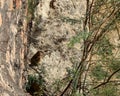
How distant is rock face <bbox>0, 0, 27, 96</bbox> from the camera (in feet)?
8.15

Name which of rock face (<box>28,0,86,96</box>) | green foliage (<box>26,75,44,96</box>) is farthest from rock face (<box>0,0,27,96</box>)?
rock face (<box>28,0,86,96</box>)

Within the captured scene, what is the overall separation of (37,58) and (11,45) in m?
1.41

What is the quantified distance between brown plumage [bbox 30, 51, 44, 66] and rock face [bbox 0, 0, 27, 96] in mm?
666

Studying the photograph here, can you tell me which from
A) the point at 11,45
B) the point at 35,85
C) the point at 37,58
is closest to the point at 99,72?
the point at 35,85

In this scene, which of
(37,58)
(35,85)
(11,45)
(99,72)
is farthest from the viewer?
(37,58)

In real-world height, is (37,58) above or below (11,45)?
below

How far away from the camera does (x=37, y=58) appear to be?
A: 458 cm

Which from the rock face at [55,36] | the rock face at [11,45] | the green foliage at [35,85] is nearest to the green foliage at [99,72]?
the rock face at [55,36]

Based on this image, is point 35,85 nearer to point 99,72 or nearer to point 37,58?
point 37,58

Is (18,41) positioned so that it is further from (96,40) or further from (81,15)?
(81,15)

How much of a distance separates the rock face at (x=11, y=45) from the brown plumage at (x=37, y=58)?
666 millimetres

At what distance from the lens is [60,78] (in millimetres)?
4387

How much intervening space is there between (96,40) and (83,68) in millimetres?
315

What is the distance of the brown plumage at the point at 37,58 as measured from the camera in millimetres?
4535
